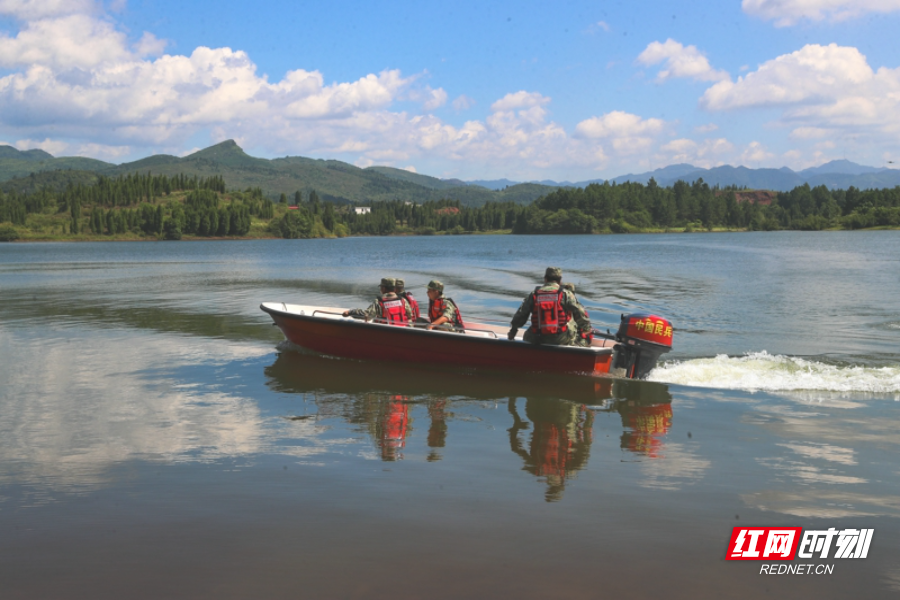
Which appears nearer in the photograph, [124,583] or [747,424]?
[124,583]

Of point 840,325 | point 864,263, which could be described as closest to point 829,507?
point 840,325

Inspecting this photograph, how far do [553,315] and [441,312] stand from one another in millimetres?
2573

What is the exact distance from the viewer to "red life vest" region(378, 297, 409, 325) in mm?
13695

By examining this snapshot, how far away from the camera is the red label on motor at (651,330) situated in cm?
1209

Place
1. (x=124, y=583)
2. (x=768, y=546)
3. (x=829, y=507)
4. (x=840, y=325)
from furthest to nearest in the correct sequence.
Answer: (x=840, y=325) → (x=829, y=507) → (x=768, y=546) → (x=124, y=583)

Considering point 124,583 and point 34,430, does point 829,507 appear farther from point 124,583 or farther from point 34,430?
point 34,430

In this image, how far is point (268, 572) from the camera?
17.5 feet

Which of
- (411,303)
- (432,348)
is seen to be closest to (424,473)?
(432,348)

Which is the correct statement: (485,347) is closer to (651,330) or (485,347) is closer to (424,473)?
(651,330)

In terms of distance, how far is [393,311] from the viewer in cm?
1370

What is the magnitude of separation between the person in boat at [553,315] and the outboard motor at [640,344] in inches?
27.8

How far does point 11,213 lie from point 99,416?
202 metres

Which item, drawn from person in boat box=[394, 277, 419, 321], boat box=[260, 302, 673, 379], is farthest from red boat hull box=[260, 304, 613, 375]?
person in boat box=[394, 277, 419, 321]

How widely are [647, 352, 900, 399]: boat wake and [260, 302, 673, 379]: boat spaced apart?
91 centimetres
